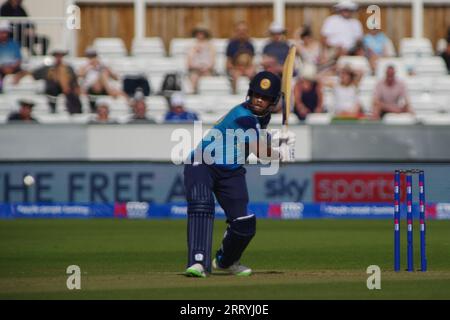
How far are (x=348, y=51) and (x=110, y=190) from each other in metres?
5.12

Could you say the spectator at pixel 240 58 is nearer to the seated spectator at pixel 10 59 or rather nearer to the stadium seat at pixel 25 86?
the stadium seat at pixel 25 86

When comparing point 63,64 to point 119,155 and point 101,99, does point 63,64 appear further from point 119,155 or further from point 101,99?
point 119,155

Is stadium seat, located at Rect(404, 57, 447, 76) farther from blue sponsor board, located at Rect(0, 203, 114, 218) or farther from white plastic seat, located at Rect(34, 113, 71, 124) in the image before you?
blue sponsor board, located at Rect(0, 203, 114, 218)

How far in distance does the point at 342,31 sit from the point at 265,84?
11283 millimetres

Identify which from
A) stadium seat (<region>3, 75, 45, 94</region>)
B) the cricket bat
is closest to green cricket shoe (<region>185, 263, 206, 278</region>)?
the cricket bat

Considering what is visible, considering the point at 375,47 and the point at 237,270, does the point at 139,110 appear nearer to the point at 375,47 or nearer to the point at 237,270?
the point at 375,47

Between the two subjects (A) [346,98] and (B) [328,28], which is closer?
(A) [346,98]

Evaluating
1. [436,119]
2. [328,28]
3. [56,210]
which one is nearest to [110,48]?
[328,28]

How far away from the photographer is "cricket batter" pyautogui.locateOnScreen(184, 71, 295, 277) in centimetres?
1023

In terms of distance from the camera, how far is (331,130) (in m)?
19.0

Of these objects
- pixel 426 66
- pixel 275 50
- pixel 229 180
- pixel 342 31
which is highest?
pixel 342 31

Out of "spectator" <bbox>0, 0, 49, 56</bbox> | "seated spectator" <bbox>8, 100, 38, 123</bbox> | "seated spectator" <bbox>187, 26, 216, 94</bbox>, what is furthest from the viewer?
"spectator" <bbox>0, 0, 49, 56</bbox>

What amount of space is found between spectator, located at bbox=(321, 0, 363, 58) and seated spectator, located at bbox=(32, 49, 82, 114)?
4.29m

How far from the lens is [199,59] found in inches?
835
